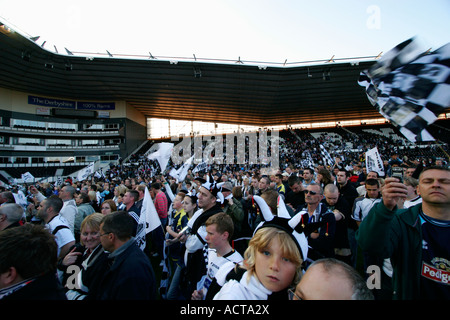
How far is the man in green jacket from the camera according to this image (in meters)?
1.56

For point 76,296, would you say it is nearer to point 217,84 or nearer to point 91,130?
point 217,84

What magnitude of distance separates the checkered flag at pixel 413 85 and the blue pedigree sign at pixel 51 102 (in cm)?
4111

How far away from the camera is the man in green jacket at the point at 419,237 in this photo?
1.56 m

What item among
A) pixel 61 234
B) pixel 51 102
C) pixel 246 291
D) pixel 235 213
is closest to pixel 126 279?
pixel 246 291

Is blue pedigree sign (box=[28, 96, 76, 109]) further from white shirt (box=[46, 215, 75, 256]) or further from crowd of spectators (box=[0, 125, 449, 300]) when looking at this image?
white shirt (box=[46, 215, 75, 256])

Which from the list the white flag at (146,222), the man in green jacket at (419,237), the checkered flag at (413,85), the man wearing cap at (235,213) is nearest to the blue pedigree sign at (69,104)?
the white flag at (146,222)

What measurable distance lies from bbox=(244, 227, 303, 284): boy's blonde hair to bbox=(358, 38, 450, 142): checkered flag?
1.47m

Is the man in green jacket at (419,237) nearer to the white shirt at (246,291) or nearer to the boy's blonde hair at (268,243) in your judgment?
the boy's blonde hair at (268,243)

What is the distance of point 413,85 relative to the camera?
2049 mm

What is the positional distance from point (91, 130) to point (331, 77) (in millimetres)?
34122

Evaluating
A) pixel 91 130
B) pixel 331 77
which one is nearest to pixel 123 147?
pixel 91 130

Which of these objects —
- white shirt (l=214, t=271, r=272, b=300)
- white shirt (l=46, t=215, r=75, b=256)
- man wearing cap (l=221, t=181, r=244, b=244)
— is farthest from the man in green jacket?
white shirt (l=46, t=215, r=75, b=256)

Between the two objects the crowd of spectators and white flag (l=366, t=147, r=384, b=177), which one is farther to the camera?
white flag (l=366, t=147, r=384, b=177)

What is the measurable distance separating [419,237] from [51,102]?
4250cm
